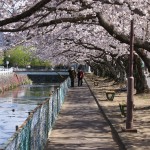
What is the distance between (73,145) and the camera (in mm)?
15562

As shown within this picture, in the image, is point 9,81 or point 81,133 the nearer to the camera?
point 81,133

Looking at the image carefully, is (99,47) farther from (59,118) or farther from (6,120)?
(59,118)

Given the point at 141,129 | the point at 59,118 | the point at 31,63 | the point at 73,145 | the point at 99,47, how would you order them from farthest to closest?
the point at 31,63
the point at 99,47
the point at 59,118
the point at 141,129
the point at 73,145

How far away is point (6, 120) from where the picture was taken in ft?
94.5

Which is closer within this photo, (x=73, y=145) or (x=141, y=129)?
(x=73, y=145)

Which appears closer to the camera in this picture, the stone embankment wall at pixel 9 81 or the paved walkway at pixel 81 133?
the paved walkway at pixel 81 133

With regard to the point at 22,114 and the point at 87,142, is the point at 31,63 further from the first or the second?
the point at 87,142

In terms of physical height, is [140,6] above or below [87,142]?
above

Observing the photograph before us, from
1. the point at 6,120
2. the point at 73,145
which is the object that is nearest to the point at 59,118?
the point at 6,120

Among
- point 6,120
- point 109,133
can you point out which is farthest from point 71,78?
point 109,133

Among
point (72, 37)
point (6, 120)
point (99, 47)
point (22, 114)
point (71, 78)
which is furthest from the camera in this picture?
point (71, 78)

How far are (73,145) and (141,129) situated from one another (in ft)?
12.0

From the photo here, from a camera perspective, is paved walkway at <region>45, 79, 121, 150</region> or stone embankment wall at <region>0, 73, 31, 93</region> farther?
stone embankment wall at <region>0, 73, 31, 93</region>

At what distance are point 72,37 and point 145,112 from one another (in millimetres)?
12342
